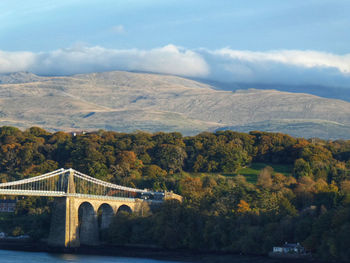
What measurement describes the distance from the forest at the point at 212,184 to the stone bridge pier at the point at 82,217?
258 cm

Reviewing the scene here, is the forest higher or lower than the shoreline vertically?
higher

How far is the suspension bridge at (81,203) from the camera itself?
9725cm

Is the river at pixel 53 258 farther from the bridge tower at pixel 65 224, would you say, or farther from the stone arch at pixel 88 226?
the stone arch at pixel 88 226

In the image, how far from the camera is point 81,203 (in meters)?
104

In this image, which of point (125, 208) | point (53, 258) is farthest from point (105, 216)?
point (53, 258)

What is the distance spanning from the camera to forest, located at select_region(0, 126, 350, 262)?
91062 mm

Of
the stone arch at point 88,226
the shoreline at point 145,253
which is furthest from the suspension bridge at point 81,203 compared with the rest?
the shoreline at point 145,253

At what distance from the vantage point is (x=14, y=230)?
110m

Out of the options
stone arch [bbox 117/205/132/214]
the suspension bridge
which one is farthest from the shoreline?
stone arch [bbox 117/205/132/214]

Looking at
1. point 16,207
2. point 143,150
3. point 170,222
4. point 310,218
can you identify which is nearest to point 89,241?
point 170,222

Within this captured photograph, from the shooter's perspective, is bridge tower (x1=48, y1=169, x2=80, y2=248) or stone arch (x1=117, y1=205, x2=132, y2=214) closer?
bridge tower (x1=48, y1=169, x2=80, y2=248)

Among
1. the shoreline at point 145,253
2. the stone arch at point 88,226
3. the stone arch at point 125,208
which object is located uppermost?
the stone arch at point 125,208

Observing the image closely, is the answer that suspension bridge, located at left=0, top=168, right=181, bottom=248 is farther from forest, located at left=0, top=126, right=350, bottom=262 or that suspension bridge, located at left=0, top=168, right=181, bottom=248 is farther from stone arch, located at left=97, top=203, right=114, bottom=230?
forest, located at left=0, top=126, right=350, bottom=262

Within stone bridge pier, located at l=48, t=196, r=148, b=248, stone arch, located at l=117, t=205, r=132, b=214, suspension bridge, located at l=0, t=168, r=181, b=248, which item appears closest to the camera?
suspension bridge, located at l=0, t=168, r=181, b=248
